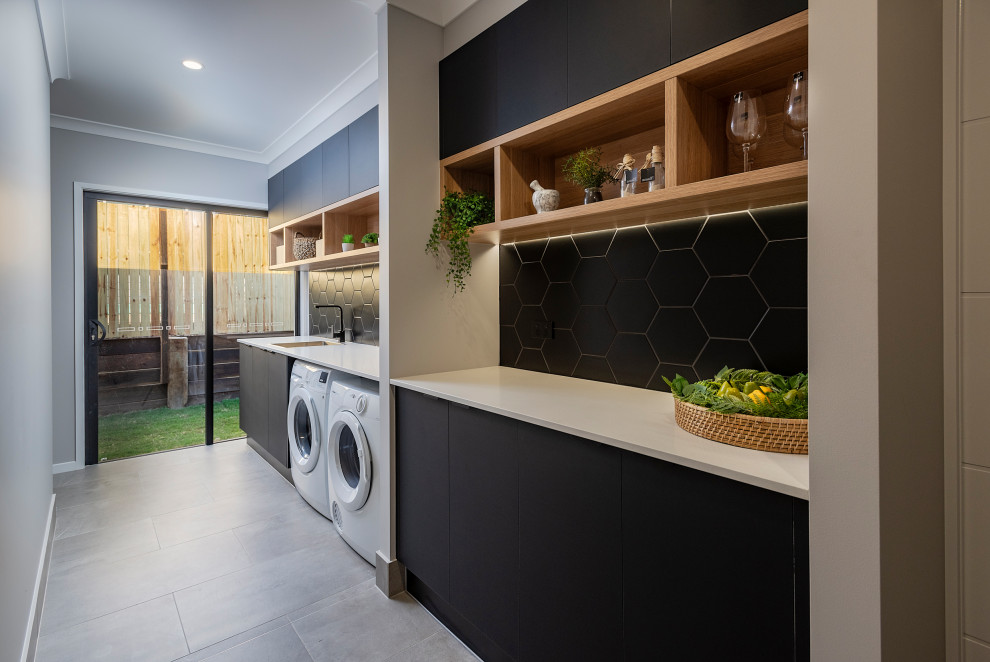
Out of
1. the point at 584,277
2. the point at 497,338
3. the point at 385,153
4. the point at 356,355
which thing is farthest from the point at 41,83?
the point at 584,277

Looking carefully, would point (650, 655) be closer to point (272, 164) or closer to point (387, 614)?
point (387, 614)

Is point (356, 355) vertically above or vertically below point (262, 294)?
below

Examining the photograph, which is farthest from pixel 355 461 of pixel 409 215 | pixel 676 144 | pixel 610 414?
pixel 676 144

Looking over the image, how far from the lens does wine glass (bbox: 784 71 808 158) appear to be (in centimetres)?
114

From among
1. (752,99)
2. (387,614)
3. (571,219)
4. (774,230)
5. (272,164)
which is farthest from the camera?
(272,164)

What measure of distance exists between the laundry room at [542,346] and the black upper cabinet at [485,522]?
0.05 ft

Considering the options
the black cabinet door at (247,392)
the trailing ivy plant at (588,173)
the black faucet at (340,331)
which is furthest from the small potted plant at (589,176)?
the black cabinet door at (247,392)

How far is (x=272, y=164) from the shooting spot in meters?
4.41

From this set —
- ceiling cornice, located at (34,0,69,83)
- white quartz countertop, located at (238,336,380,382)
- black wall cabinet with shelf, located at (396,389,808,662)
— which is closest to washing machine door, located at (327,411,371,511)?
white quartz countertop, located at (238,336,380,382)

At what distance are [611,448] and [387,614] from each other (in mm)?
1375

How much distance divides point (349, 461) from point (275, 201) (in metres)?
2.85

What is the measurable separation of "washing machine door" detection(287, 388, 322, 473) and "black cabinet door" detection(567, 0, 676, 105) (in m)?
2.12

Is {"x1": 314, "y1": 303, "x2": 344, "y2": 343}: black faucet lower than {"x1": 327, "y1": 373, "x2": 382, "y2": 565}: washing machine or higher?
higher

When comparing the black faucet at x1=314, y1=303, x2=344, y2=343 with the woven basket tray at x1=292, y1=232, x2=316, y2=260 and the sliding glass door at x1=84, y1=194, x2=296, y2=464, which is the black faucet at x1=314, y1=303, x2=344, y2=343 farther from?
the sliding glass door at x1=84, y1=194, x2=296, y2=464
